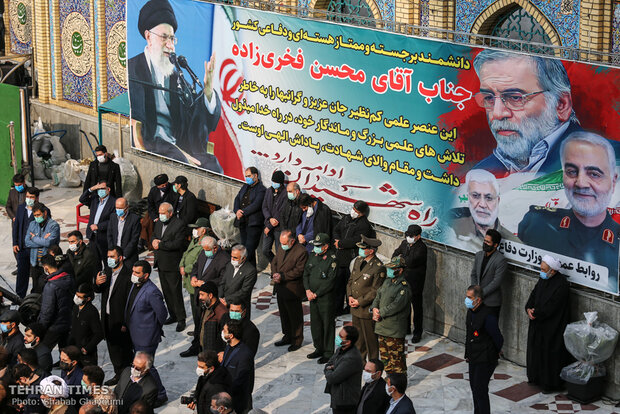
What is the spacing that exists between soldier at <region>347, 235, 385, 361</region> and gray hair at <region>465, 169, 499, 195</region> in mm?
Result: 1440

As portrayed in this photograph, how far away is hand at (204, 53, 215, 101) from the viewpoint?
1773 centimetres

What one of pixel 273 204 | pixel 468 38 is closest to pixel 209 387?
pixel 273 204

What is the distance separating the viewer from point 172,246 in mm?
14867

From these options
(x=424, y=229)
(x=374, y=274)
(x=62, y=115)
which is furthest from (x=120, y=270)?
(x=62, y=115)

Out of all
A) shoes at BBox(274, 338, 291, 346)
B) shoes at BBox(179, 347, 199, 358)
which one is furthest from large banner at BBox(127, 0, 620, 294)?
shoes at BBox(179, 347, 199, 358)

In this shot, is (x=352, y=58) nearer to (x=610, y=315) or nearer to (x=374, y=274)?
(x=374, y=274)

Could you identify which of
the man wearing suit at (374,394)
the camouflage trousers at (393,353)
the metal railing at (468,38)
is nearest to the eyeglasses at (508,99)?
the metal railing at (468,38)

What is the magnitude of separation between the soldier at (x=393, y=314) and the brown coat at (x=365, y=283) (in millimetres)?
205

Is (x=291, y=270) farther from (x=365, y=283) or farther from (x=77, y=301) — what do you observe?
(x=77, y=301)

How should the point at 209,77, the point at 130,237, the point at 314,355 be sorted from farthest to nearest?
the point at 209,77 → the point at 130,237 → the point at 314,355

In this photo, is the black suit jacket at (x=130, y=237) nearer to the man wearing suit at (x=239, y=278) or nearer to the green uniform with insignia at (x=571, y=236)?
the man wearing suit at (x=239, y=278)

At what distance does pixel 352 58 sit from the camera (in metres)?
15.2

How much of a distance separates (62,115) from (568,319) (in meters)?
13.9

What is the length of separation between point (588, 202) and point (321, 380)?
349 centimetres
